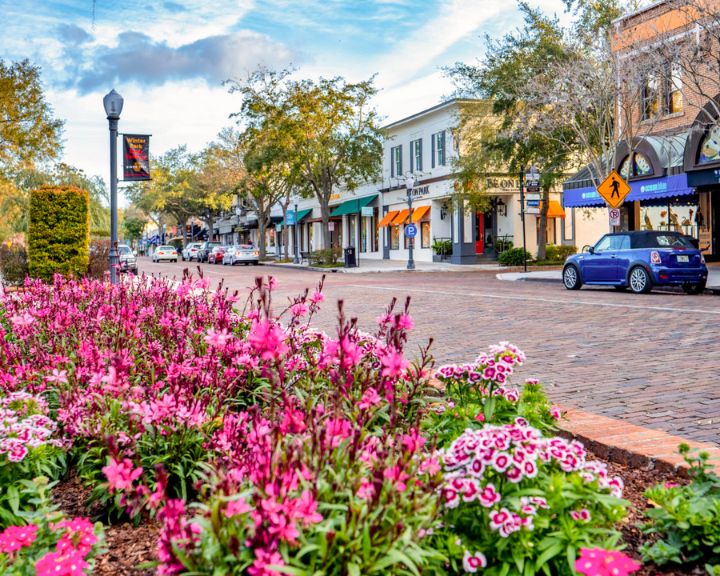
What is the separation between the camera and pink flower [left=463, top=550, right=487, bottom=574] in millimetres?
2498

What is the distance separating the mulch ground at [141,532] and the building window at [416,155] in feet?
140

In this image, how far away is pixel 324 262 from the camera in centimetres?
4350

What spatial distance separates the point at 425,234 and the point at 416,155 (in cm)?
515

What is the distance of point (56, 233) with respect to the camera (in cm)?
1878

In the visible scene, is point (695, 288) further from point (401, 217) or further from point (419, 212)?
point (401, 217)

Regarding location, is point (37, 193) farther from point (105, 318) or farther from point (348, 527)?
point (348, 527)

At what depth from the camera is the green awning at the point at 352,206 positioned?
171ft

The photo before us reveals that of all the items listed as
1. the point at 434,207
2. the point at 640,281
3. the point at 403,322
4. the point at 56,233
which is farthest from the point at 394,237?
the point at 403,322

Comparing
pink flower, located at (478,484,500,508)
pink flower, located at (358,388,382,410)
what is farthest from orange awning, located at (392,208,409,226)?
pink flower, located at (478,484,500,508)

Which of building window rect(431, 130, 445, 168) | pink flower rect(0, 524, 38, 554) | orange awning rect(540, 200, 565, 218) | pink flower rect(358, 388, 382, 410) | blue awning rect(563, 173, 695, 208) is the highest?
building window rect(431, 130, 445, 168)

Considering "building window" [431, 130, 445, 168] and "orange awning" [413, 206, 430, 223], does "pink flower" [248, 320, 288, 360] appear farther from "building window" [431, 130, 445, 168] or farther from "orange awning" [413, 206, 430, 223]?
"orange awning" [413, 206, 430, 223]

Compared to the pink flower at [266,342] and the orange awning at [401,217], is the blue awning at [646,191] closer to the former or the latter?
the orange awning at [401,217]

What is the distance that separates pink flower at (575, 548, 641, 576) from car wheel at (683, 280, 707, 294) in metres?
17.4

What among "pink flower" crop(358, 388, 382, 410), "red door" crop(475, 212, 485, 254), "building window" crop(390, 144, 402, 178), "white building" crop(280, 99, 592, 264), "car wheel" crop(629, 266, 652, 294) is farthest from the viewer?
"building window" crop(390, 144, 402, 178)
